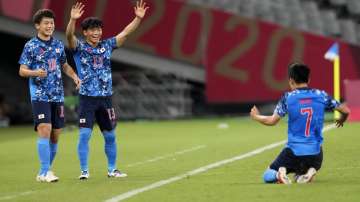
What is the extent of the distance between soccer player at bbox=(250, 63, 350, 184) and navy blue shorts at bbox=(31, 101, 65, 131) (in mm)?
2560

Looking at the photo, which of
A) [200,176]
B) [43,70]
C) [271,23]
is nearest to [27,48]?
[43,70]

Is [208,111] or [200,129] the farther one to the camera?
[208,111]

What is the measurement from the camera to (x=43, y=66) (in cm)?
1135

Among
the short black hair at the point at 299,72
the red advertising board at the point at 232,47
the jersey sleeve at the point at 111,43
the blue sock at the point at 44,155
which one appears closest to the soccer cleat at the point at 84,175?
the blue sock at the point at 44,155

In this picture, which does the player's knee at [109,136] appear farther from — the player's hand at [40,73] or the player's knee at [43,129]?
the player's hand at [40,73]

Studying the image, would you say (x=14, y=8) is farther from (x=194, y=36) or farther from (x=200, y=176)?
(x=200, y=176)

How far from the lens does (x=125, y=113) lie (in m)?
27.4

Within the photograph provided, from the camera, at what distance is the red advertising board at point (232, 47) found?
85.3 feet

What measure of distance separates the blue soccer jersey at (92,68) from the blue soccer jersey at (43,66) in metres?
0.28

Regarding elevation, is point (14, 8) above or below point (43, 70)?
above

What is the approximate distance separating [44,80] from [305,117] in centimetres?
310

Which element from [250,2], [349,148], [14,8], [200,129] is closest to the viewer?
[349,148]

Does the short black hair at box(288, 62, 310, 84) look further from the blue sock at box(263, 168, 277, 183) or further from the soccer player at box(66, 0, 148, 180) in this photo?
the soccer player at box(66, 0, 148, 180)

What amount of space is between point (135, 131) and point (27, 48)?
9.88 meters
